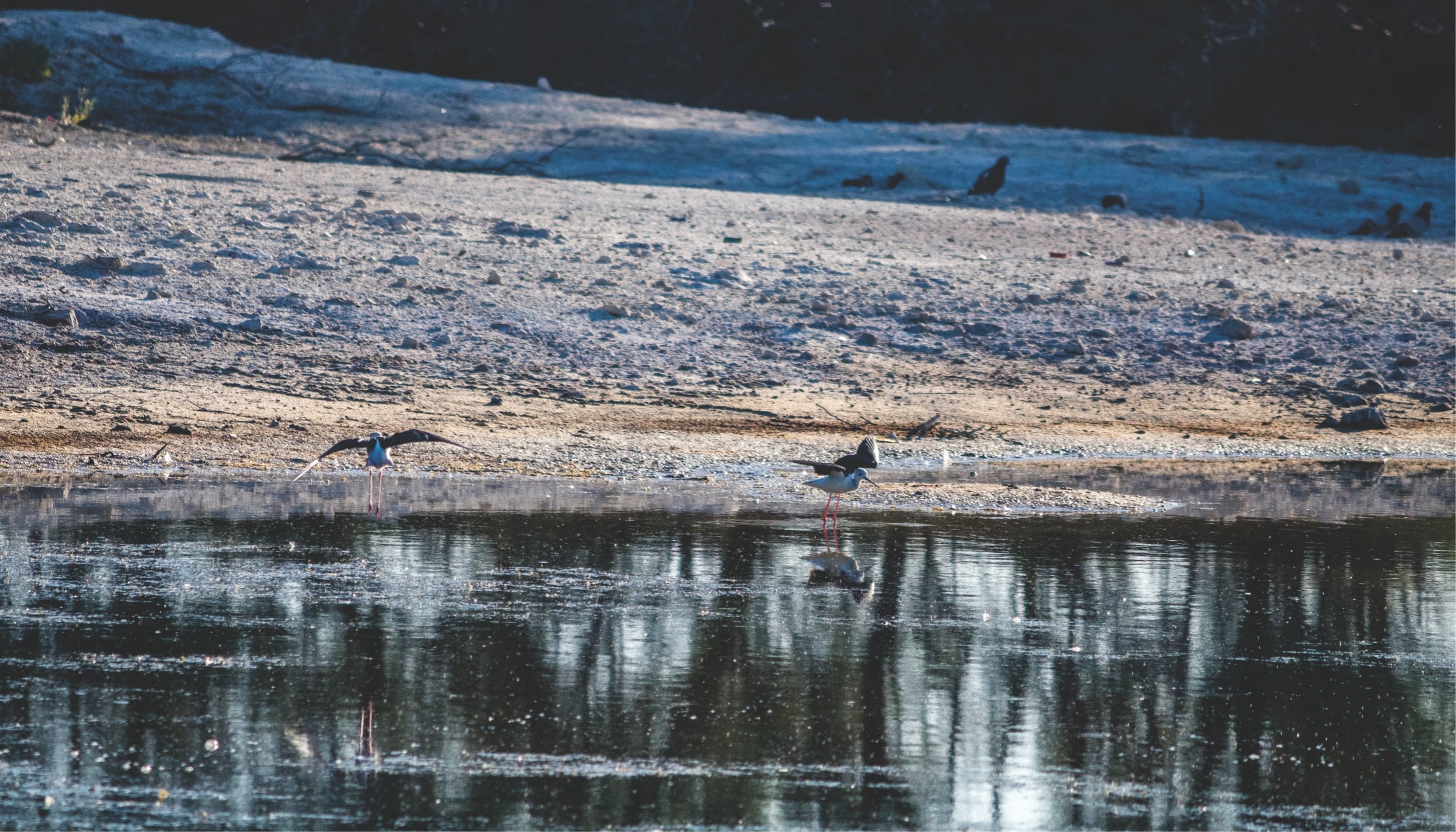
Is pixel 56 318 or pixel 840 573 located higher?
pixel 56 318

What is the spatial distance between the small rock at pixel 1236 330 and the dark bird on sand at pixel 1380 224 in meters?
5.35

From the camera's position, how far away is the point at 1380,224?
19578 millimetres

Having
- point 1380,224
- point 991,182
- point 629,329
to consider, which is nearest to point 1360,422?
point 629,329

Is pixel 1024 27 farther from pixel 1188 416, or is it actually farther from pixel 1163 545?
pixel 1163 545

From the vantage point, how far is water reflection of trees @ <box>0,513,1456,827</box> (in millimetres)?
4406

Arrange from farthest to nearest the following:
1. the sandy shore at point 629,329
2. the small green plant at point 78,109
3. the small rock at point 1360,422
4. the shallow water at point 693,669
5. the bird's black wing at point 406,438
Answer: the small green plant at point 78,109
the small rock at point 1360,422
the sandy shore at point 629,329
the bird's black wing at point 406,438
the shallow water at point 693,669

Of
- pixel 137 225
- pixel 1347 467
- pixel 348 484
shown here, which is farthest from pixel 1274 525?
pixel 137 225

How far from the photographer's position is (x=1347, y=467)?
1180 cm

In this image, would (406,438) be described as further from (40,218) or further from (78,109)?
(78,109)

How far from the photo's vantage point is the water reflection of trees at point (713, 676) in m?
4.41

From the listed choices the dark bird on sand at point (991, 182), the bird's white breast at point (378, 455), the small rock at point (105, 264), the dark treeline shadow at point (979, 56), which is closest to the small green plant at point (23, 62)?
the dark treeline shadow at point (979, 56)

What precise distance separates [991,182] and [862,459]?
10633 millimetres

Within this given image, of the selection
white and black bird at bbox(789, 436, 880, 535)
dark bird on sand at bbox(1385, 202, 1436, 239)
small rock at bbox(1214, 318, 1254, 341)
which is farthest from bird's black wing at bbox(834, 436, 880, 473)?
dark bird on sand at bbox(1385, 202, 1436, 239)

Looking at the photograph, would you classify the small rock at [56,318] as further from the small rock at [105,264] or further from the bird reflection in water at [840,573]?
the bird reflection in water at [840,573]
